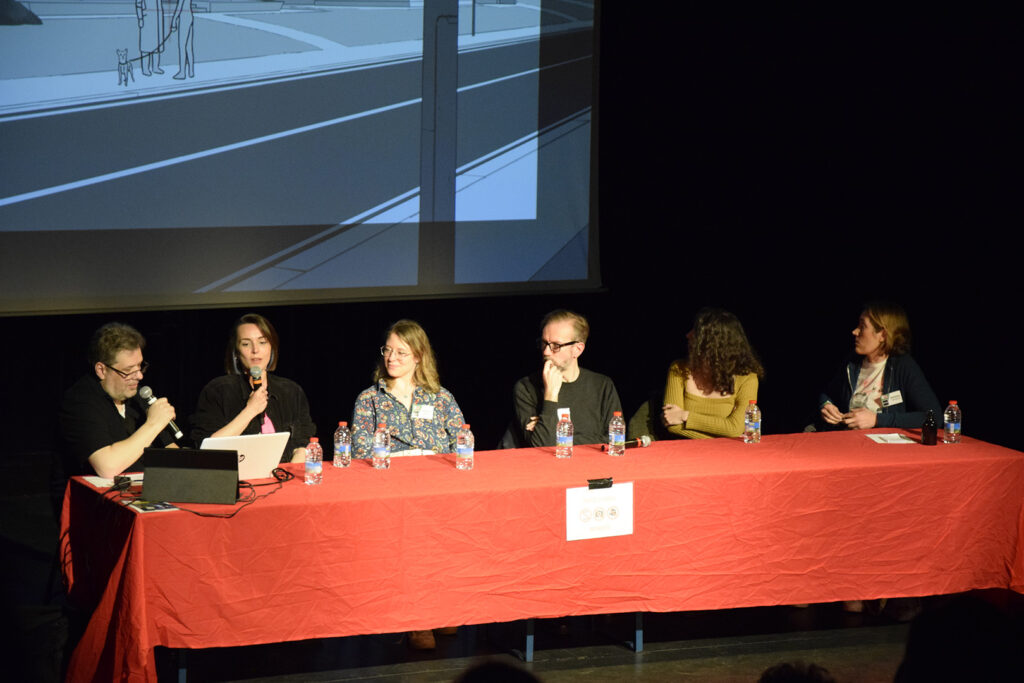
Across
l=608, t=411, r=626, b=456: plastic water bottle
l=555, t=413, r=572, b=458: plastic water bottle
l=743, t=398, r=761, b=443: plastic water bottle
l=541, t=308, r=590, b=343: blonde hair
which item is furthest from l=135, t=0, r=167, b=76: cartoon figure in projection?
l=743, t=398, r=761, b=443: plastic water bottle

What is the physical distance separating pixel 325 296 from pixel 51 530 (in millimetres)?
1757

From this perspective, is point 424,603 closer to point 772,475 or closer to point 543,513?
point 543,513

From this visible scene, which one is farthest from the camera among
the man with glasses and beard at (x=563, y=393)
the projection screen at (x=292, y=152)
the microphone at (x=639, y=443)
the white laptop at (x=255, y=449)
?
the projection screen at (x=292, y=152)

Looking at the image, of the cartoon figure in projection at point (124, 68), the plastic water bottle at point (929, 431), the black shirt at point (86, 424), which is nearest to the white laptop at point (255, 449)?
the black shirt at point (86, 424)

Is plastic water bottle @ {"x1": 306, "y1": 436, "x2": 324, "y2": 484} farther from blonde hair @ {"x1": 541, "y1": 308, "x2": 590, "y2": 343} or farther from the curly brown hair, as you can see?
the curly brown hair

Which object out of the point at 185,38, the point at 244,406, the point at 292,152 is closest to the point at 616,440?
the point at 244,406

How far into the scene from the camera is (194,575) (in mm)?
3688

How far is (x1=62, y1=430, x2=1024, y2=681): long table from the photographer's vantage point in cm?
369

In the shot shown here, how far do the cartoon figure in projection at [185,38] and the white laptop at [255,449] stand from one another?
2276 mm

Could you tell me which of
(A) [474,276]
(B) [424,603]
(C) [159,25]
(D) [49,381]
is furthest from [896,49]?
(D) [49,381]

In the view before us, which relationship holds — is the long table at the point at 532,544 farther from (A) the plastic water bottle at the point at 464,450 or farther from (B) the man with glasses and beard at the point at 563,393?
(B) the man with glasses and beard at the point at 563,393

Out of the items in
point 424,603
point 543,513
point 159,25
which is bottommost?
point 424,603

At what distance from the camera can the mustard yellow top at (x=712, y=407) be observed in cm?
502

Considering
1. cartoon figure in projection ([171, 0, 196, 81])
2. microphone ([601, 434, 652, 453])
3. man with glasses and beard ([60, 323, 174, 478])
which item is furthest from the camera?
cartoon figure in projection ([171, 0, 196, 81])
